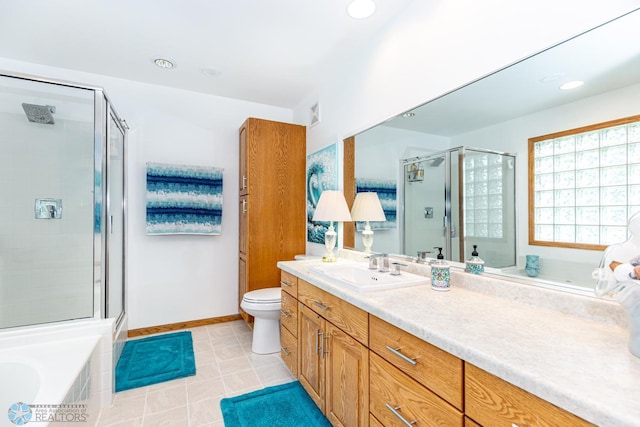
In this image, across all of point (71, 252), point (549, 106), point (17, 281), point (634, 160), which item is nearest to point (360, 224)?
point (549, 106)

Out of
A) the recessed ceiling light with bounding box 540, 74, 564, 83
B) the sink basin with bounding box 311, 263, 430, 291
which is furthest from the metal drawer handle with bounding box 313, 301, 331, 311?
the recessed ceiling light with bounding box 540, 74, 564, 83

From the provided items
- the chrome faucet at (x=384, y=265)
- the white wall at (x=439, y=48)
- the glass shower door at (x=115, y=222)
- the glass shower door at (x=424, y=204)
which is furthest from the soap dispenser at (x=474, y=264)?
the glass shower door at (x=115, y=222)

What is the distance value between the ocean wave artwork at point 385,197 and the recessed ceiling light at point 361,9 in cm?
105

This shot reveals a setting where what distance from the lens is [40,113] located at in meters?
2.39

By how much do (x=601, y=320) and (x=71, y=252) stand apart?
3264mm

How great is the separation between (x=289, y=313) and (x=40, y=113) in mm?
2537

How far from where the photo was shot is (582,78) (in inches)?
42.1

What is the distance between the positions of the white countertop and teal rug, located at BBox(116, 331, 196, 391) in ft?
5.16

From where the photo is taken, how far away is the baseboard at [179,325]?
2.87 metres

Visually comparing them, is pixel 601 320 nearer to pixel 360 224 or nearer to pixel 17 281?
pixel 360 224

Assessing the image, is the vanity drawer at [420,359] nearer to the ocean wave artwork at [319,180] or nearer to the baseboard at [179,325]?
the ocean wave artwork at [319,180]

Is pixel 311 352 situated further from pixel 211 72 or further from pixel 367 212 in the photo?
pixel 211 72

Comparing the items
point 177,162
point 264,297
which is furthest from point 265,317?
point 177,162

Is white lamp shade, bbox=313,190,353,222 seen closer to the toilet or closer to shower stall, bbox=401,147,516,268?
shower stall, bbox=401,147,516,268
